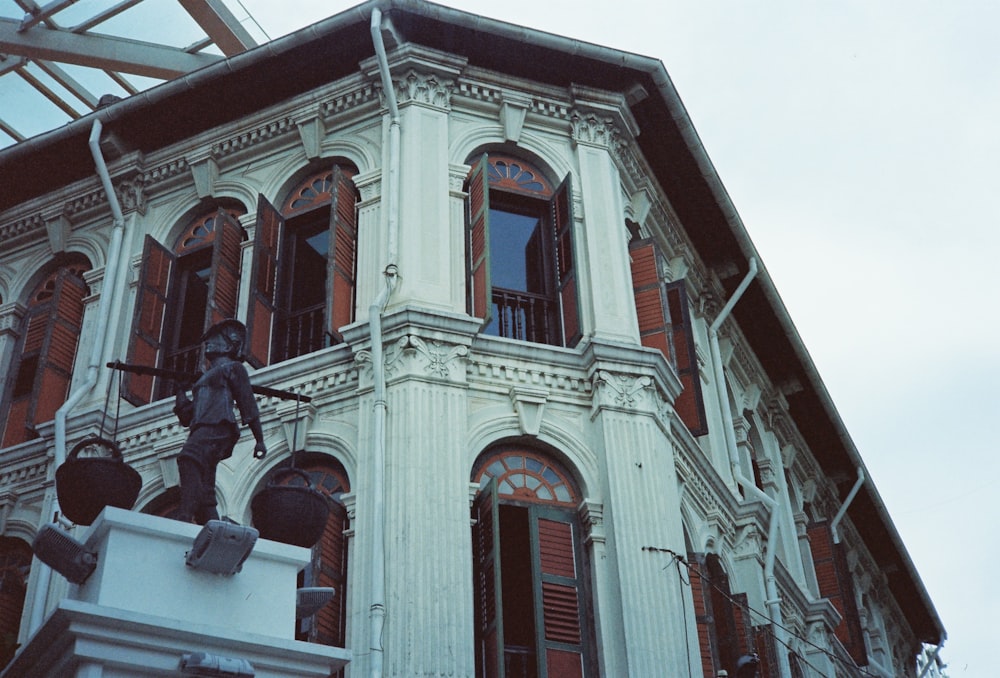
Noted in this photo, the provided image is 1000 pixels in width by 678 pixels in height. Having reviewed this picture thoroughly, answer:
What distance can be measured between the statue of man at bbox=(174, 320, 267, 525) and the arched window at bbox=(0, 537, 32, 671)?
5.67 m

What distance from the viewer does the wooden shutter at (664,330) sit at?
1452 centimetres

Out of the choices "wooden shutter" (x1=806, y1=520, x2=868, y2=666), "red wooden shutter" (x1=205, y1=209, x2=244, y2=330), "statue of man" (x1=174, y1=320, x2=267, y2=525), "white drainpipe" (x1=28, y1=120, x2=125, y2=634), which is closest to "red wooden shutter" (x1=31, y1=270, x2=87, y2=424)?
"white drainpipe" (x1=28, y1=120, x2=125, y2=634)

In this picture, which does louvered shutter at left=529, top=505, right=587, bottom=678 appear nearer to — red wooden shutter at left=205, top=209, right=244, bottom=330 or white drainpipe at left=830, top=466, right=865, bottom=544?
red wooden shutter at left=205, top=209, right=244, bottom=330

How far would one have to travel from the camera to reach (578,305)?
551 inches

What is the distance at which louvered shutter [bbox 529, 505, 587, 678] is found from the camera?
465 inches

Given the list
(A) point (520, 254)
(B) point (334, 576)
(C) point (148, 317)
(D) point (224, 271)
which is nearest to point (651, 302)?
(A) point (520, 254)

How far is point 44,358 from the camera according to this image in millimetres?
15039

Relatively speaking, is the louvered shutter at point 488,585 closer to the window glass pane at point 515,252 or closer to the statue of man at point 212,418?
the window glass pane at point 515,252

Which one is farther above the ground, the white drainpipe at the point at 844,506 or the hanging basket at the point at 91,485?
the white drainpipe at the point at 844,506

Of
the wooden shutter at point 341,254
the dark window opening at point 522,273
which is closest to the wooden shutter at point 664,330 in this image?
the dark window opening at point 522,273

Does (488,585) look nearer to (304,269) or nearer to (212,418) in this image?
(212,418)

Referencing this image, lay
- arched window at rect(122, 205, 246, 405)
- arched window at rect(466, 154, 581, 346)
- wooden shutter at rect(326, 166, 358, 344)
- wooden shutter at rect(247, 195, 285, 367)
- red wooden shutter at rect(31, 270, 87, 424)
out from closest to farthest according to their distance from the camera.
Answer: wooden shutter at rect(326, 166, 358, 344) < wooden shutter at rect(247, 195, 285, 367) < arched window at rect(466, 154, 581, 346) < arched window at rect(122, 205, 246, 405) < red wooden shutter at rect(31, 270, 87, 424)

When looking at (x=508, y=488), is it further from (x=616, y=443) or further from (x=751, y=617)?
(x=751, y=617)

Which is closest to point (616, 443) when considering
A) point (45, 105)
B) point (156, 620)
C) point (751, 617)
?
point (751, 617)
